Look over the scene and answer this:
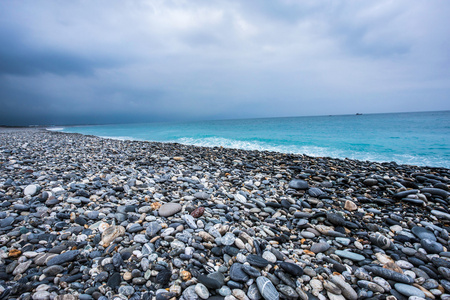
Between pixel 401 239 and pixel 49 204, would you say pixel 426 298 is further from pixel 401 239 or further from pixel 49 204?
pixel 49 204

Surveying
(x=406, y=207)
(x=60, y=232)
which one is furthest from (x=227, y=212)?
(x=406, y=207)

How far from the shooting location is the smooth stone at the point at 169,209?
3324 millimetres

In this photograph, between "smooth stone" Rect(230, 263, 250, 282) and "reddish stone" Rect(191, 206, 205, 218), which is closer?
"smooth stone" Rect(230, 263, 250, 282)

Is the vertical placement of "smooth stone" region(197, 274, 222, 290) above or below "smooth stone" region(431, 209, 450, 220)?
above

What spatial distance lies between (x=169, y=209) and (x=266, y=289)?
206 centimetres

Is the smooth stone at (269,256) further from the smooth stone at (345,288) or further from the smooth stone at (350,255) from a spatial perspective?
the smooth stone at (350,255)

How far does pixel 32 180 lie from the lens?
4.56 m

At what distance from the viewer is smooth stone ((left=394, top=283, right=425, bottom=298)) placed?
6.51 ft

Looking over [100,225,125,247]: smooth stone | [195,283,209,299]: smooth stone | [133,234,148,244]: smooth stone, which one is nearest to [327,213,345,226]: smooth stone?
[195,283,209,299]: smooth stone

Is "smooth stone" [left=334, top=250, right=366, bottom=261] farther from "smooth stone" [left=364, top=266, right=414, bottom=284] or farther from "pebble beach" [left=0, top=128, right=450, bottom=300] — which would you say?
"smooth stone" [left=364, top=266, right=414, bottom=284]

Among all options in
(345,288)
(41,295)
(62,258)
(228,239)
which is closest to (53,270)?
(62,258)

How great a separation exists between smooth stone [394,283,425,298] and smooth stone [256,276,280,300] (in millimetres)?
1346

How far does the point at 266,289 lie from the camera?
1.99m

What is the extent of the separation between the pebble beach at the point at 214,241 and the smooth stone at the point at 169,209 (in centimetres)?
2
